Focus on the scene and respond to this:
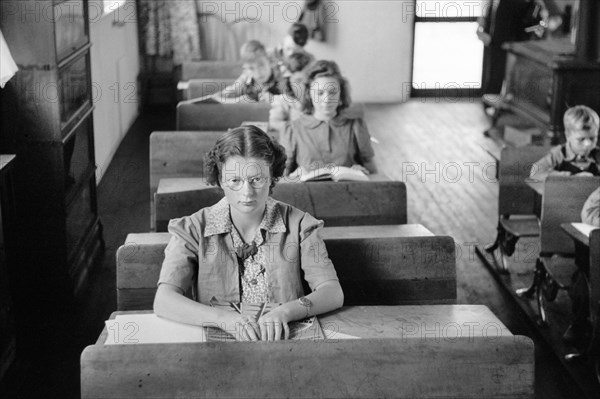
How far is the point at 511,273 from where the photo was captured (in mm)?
5004

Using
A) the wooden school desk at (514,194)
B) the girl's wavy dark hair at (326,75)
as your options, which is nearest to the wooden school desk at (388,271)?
the girl's wavy dark hair at (326,75)

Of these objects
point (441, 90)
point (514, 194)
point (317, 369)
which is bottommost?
point (441, 90)

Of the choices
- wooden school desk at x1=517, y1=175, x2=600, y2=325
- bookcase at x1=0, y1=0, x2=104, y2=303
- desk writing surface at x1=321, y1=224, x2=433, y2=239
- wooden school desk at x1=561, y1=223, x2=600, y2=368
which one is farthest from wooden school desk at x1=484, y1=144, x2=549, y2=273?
bookcase at x1=0, y1=0, x2=104, y2=303

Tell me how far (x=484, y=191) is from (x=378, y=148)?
5.47ft

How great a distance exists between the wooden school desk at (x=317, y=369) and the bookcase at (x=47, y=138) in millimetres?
2253

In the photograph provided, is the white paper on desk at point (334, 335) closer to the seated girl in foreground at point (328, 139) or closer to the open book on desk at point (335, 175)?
the open book on desk at point (335, 175)

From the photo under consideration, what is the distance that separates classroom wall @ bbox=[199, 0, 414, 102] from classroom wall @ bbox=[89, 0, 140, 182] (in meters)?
1.25

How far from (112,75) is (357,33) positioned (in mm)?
3655

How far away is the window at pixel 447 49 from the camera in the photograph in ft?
35.8

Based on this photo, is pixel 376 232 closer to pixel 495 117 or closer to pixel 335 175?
pixel 335 175

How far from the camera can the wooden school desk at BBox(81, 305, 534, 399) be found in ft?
6.76

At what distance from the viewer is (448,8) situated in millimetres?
11000

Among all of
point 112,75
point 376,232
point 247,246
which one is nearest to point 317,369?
point 247,246

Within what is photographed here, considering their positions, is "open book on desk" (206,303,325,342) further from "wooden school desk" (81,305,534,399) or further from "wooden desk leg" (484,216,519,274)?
"wooden desk leg" (484,216,519,274)
